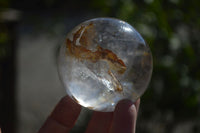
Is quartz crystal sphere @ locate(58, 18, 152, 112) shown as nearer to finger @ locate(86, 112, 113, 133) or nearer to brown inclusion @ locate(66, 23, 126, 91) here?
brown inclusion @ locate(66, 23, 126, 91)

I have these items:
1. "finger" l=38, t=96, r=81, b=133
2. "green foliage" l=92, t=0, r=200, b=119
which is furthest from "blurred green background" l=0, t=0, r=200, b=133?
"finger" l=38, t=96, r=81, b=133

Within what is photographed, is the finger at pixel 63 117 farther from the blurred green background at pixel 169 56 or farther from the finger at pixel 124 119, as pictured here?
the blurred green background at pixel 169 56

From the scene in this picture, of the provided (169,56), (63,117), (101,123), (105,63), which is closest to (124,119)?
(105,63)

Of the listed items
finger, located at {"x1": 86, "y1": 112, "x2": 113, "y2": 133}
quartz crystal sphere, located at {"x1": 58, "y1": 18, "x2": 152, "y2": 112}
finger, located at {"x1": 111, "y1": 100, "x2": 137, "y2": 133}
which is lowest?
finger, located at {"x1": 86, "y1": 112, "x2": 113, "y2": 133}

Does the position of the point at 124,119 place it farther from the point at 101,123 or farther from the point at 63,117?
the point at 63,117

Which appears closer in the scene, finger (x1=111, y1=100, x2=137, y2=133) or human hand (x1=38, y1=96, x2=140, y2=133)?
finger (x1=111, y1=100, x2=137, y2=133)

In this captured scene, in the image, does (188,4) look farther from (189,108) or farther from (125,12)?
(189,108)

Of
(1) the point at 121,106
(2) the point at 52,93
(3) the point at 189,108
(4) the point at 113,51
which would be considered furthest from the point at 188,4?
(2) the point at 52,93
